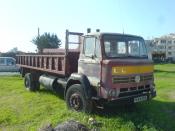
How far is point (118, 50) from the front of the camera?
10.1 m

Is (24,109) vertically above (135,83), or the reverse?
(135,83)

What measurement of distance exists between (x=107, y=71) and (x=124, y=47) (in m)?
1.42

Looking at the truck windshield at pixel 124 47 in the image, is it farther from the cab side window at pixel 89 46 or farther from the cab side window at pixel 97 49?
the cab side window at pixel 89 46

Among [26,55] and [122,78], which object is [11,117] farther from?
[26,55]

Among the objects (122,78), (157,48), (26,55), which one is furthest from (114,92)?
(157,48)

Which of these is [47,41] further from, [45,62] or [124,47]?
[124,47]

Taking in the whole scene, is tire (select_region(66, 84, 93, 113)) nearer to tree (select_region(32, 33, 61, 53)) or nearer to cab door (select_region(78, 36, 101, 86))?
cab door (select_region(78, 36, 101, 86))

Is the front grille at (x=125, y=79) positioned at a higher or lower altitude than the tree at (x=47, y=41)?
lower

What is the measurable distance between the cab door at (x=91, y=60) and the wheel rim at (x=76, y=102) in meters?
0.78

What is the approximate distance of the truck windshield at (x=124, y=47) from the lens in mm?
9791

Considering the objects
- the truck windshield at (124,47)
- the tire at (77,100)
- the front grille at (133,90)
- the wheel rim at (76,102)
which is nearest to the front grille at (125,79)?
the front grille at (133,90)

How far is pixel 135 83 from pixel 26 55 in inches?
332

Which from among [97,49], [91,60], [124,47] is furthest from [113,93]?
[124,47]

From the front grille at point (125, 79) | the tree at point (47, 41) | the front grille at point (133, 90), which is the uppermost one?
the tree at point (47, 41)
